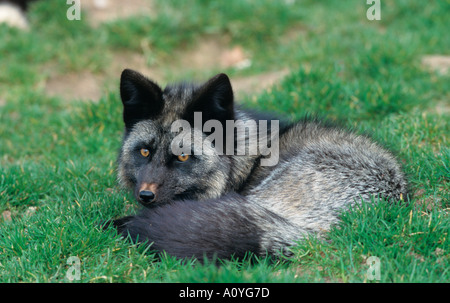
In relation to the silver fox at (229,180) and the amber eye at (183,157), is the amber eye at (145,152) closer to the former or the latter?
the silver fox at (229,180)

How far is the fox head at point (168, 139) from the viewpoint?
4125 mm

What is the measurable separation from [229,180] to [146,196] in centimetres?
81

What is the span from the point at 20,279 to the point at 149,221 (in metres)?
0.98

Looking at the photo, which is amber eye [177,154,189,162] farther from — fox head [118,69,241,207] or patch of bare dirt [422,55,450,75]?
patch of bare dirt [422,55,450,75]

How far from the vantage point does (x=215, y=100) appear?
420 cm

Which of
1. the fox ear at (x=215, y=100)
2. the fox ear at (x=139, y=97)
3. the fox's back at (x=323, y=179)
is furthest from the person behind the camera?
the fox ear at (x=139, y=97)

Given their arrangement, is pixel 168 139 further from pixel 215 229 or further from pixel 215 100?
pixel 215 229

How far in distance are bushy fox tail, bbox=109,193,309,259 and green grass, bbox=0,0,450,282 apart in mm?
100

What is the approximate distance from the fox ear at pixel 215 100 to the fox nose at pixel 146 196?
0.79 m

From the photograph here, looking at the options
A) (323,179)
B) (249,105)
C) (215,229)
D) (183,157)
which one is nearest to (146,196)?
(183,157)

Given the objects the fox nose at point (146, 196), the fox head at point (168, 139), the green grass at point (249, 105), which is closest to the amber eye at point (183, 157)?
the fox head at point (168, 139)

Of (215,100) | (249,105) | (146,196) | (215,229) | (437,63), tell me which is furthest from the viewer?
(437,63)

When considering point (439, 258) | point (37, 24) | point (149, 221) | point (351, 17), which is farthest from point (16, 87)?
point (439, 258)
